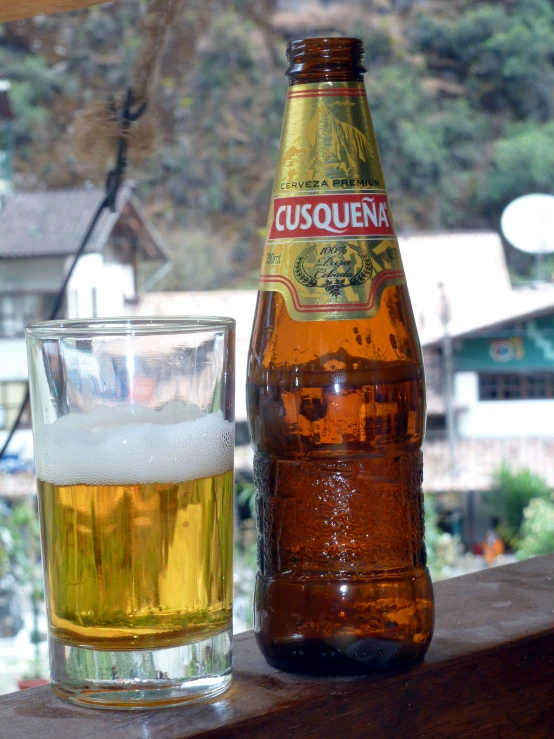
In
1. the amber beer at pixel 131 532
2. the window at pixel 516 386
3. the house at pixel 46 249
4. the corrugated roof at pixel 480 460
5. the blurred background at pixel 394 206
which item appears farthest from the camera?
the window at pixel 516 386

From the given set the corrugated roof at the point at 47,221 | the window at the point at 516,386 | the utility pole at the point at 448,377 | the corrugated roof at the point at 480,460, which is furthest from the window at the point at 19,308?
the window at the point at 516,386

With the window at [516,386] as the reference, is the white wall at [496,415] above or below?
below

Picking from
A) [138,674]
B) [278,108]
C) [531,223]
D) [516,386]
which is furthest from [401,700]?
[278,108]

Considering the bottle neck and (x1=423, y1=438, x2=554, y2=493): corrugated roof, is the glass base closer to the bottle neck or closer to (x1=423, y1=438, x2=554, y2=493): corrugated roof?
the bottle neck

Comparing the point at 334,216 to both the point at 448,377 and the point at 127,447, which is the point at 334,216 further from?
the point at 448,377

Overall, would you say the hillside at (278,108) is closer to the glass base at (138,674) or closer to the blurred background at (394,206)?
the blurred background at (394,206)

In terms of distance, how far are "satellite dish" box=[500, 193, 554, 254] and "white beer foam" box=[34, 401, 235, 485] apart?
525cm

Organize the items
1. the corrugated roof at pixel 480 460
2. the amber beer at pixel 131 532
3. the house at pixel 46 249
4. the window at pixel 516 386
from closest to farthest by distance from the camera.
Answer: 1. the amber beer at pixel 131 532
2. the house at pixel 46 249
3. the corrugated roof at pixel 480 460
4. the window at pixel 516 386

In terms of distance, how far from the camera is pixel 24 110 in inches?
201

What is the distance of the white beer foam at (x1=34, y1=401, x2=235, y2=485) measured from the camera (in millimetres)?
327

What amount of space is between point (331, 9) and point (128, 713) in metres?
5.70

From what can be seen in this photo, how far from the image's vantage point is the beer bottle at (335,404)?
14.6 inches

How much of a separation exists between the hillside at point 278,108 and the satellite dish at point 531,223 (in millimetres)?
76

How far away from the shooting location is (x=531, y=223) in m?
5.42
